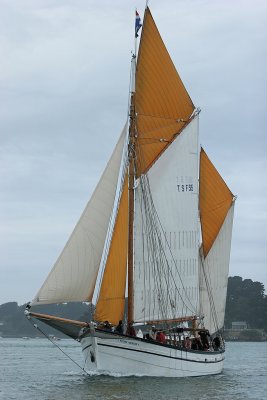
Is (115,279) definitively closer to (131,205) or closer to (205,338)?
(131,205)

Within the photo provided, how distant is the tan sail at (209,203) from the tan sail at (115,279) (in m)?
10.4

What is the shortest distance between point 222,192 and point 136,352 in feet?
53.1

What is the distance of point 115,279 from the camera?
4291 centimetres

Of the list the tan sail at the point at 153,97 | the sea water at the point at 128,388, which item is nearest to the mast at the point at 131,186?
the tan sail at the point at 153,97

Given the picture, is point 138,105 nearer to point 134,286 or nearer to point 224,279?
point 134,286

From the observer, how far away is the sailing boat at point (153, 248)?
136 ft

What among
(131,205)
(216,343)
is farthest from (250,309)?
(131,205)

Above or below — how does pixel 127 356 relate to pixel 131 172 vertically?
below

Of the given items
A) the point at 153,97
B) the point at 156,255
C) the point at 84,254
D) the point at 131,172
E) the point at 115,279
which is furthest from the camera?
the point at 153,97

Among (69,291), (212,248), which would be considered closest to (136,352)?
(69,291)

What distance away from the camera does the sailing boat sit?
41.6 metres

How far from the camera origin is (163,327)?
157ft

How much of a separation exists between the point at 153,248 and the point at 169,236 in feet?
6.10

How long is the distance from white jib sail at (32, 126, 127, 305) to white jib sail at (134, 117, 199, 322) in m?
4.26
